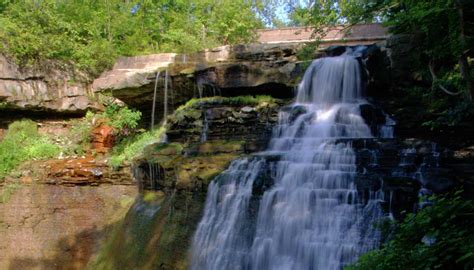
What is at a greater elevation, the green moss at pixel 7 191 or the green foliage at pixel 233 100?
the green foliage at pixel 233 100

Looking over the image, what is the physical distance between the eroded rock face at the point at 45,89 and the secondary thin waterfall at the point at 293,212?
9110 millimetres

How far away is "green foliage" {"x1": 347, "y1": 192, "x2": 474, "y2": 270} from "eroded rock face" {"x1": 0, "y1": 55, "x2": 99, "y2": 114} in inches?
538

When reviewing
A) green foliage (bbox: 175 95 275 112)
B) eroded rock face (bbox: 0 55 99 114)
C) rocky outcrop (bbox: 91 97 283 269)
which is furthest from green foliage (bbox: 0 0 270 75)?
rocky outcrop (bbox: 91 97 283 269)

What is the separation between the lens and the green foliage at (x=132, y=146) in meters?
11.8

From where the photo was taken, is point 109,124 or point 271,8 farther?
point 271,8

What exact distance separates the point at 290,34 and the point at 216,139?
10647mm

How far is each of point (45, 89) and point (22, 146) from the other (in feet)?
7.59

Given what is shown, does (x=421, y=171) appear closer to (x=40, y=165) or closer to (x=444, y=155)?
(x=444, y=155)

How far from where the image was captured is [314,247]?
22.6 feet

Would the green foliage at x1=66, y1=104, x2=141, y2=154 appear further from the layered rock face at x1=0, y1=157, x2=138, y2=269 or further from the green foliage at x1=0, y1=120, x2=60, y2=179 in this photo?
the layered rock face at x1=0, y1=157, x2=138, y2=269

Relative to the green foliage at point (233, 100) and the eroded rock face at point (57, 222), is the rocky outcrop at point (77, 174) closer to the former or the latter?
the eroded rock face at point (57, 222)

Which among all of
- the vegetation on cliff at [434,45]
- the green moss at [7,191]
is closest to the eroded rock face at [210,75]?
the vegetation on cliff at [434,45]

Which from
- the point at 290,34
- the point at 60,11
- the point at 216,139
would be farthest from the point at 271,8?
the point at 216,139

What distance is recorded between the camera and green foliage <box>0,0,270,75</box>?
15.0 m
